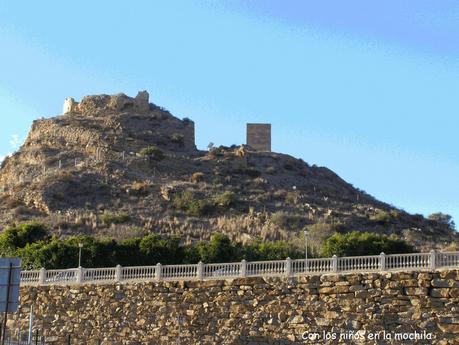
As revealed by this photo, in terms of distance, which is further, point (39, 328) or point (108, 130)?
point (108, 130)

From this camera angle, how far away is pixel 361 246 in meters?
54.3

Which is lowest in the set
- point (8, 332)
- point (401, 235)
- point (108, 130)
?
point (8, 332)

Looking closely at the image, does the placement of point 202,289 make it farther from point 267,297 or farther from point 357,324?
point 357,324

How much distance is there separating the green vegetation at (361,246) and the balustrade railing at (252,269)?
13.3 m

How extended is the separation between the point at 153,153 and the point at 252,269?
180 feet

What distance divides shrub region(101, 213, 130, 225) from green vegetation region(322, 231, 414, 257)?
22616mm

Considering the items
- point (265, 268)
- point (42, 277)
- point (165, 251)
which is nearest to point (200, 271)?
point (265, 268)

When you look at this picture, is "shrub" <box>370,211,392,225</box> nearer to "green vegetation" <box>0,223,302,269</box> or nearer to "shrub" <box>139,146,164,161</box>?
"green vegetation" <box>0,223,302,269</box>

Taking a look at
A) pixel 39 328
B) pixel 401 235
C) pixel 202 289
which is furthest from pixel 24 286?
pixel 401 235

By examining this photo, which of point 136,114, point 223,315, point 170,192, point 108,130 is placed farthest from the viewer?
point 136,114

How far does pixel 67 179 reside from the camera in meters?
82.5

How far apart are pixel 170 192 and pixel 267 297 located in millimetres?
44716

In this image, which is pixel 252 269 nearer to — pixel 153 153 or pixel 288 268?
pixel 288 268

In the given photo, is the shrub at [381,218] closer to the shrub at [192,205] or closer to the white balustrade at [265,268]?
the shrub at [192,205]
